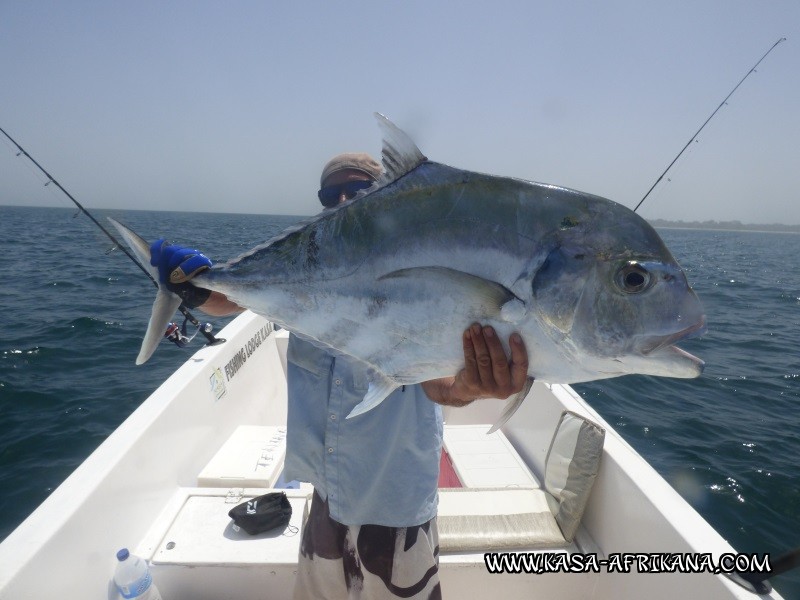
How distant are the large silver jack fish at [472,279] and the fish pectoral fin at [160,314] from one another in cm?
57

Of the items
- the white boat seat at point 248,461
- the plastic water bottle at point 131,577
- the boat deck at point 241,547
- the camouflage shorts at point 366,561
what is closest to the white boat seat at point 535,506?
the boat deck at point 241,547

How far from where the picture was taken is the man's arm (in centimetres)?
167

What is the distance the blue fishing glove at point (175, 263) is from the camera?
2.26m

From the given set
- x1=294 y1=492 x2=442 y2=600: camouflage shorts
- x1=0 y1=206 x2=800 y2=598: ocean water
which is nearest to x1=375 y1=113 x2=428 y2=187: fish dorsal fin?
x1=0 y1=206 x2=800 y2=598: ocean water

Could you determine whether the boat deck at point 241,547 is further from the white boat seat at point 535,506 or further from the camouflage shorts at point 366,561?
the camouflage shorts at point 366,561

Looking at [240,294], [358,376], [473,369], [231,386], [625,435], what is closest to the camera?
[473,369]

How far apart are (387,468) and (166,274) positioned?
144 cm

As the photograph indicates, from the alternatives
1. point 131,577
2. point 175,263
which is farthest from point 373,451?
point 131,577

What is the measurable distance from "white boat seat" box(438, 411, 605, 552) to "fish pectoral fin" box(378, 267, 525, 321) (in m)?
2.31

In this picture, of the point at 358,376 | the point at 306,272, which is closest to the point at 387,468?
the point at 358,376

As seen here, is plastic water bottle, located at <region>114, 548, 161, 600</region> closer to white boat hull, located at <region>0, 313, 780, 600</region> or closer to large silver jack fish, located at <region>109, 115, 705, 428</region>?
white boat hull, located at <region>0, 313, 780, 600</region>

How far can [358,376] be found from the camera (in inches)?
76.0

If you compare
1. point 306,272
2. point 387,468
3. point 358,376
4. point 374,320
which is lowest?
point 387,468

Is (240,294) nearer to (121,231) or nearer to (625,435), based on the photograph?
(121,231)
